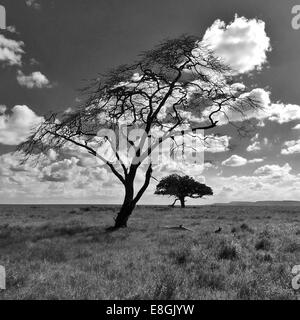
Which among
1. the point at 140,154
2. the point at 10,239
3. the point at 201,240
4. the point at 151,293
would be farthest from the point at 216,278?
the point at 140,154

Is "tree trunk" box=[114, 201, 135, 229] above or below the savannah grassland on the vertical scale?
above

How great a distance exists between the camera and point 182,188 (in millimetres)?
81938

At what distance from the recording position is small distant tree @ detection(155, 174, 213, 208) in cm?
8050

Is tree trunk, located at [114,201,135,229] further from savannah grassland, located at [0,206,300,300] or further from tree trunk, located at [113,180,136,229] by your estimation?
savannah grassland, located at [0,206,300,300]

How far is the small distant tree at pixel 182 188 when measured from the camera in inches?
3169

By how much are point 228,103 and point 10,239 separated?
14018mm
